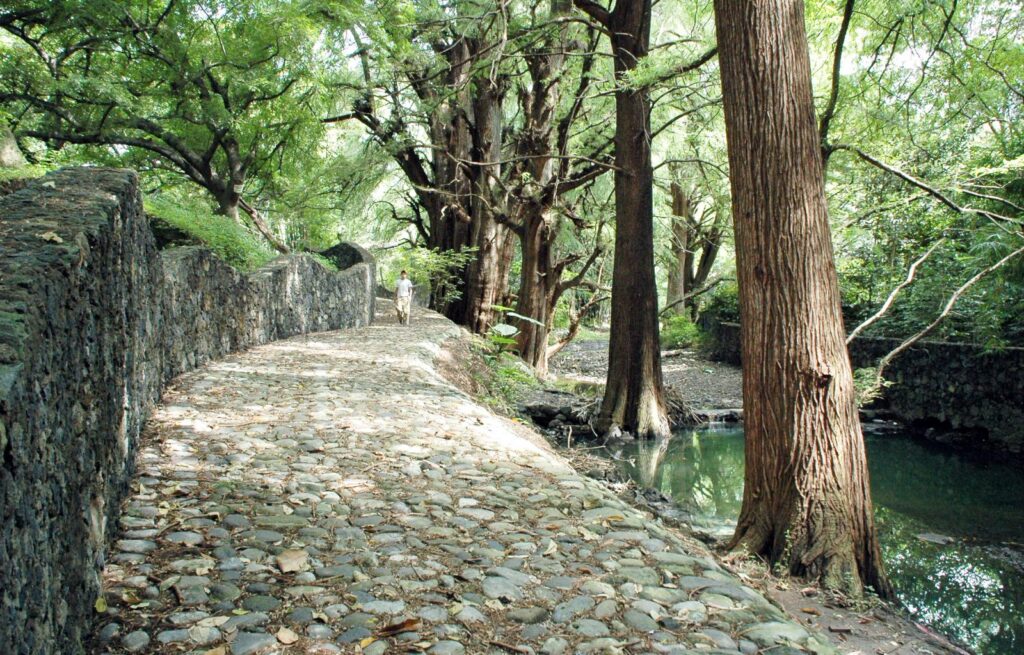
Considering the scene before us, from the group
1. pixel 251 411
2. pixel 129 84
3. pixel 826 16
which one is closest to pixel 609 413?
pixel 826 16

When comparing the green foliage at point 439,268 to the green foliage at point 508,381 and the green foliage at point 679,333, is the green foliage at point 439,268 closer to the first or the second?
the green foliage at point 508,381

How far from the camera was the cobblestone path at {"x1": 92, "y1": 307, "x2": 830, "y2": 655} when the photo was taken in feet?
8.94

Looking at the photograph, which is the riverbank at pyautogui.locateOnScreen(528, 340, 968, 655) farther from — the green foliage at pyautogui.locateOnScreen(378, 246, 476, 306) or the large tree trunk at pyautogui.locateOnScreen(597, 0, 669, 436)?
the green foliage at pyautogui.locateOnScreen(378, 246, 476, 306)

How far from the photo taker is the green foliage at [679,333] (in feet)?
89.0

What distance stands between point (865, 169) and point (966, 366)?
5230mm

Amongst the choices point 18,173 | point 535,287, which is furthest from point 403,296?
point 18,173

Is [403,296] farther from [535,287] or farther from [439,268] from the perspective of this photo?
[535,287]

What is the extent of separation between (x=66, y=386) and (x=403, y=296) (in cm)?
1420

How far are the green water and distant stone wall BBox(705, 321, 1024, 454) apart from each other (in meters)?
1.07

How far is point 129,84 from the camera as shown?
1555 cm

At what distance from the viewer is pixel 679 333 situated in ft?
91.8

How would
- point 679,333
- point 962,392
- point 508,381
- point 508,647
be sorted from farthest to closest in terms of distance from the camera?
point 679,333
point 508,381
point 962,392
point 508,647

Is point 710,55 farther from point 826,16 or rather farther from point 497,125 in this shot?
point 497,125

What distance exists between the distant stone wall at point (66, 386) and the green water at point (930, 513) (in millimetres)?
6218
